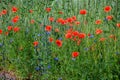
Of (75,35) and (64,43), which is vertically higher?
(75,35)

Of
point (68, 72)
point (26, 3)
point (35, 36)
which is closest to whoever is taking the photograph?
point (68, 72)

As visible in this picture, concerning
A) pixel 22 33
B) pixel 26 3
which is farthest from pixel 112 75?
pixel 26 3

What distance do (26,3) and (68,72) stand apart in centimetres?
218

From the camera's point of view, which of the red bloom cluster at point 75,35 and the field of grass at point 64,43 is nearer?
the field of grass at point 64,43

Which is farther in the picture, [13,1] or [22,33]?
[13,1]

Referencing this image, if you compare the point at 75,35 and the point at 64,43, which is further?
the point at 64,43

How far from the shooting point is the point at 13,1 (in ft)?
21.4

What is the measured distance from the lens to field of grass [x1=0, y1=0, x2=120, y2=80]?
4270mm

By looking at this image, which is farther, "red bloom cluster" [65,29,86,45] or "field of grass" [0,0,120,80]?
"red bloom cluster" [65,29,86,45]

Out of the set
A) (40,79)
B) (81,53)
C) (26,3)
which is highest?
(26,3)

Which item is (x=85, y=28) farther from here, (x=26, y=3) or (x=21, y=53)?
(x=26, y=3)

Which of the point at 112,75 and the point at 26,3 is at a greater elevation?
the point at 26,3

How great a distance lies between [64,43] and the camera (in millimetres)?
4820

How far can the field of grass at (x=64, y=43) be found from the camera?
4.27 m
